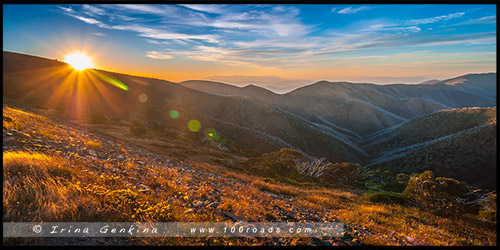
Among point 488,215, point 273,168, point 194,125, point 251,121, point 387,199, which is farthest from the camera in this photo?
point 251,121

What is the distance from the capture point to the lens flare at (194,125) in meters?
53.7

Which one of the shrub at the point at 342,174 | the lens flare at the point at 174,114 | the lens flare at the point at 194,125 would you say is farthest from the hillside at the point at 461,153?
the lens flare at the point at 174,114

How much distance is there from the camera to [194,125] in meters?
56.8

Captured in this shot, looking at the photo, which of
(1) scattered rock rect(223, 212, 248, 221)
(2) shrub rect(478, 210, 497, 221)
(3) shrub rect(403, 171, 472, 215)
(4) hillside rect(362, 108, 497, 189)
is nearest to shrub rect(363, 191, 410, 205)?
(3) shrub rect(403, 171, 472, 215)

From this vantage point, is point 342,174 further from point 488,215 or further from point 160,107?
point 160,107

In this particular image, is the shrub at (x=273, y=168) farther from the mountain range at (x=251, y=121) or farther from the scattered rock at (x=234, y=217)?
the scattered rock at (x=234, y=217)

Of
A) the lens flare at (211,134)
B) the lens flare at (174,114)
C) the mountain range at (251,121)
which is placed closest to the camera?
the lens flare at (211,134)

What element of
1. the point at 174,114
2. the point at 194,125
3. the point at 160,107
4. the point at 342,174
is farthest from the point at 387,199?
the point at 160,107

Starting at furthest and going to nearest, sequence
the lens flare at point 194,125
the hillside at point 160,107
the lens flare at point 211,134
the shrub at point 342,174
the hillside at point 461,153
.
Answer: the hillside at point 461,153, the lens flare at point 194,125, the hillside at point 160,107, the lens flare at point 211,134, the shrub at point 342,174

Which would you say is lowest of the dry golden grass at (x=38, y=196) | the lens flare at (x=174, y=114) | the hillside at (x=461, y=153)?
the hillside at (x=461, y=153)

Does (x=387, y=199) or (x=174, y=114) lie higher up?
(x=174, y=114)

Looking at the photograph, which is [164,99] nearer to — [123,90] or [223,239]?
[123,90]

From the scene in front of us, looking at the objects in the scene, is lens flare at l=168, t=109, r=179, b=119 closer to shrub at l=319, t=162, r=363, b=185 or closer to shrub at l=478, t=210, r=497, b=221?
shrub at l=319, t=162, r=363, b=185

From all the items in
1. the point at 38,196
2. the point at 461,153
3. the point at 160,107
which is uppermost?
the point at 160,107
